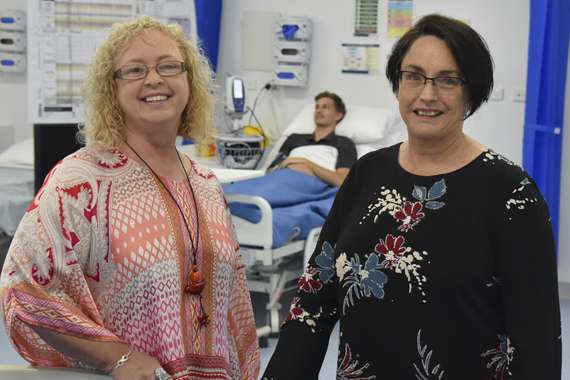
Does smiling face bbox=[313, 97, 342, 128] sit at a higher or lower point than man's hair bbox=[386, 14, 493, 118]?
lower

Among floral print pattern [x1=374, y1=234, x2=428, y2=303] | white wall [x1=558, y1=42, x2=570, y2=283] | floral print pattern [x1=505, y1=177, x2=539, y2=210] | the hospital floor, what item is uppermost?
floral print pattern [x1=505, y1=177, x2=539, y2=210]

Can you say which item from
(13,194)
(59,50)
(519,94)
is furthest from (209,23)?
(59,50)

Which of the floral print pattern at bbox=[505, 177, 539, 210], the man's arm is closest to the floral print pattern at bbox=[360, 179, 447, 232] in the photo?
the floral print pattern at bbox=[505, 177, 539, 210]

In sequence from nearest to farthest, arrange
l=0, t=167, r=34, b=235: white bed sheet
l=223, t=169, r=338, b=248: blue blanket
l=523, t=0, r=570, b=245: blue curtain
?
l=223, t=169, r=338, b=248: blue blanket → l=0, t=167, r=34, b=235: white bed sheet → l=523, t=0, r=570, b=245: blue curtain

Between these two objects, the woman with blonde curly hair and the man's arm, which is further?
the man's arm

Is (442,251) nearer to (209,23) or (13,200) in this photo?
(13,200)

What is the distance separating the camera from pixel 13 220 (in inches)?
181

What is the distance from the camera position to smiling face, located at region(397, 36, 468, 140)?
1.63m

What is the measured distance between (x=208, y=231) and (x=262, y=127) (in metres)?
4.66

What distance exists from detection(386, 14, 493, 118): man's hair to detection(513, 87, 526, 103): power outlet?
4066mm

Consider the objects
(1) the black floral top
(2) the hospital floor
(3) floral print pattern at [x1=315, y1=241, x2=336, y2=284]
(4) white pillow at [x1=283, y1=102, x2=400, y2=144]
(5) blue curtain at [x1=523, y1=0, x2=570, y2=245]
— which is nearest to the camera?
(1) the black floral top

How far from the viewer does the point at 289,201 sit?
474cm

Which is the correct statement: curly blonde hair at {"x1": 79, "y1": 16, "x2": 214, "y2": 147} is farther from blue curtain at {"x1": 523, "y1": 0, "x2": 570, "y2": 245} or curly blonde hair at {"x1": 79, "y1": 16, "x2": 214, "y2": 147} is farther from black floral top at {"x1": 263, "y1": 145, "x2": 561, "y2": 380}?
blue curtain at {"x1": 523, "y1": 0, "x2": 570, "y2": 245}

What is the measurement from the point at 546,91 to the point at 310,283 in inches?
134
